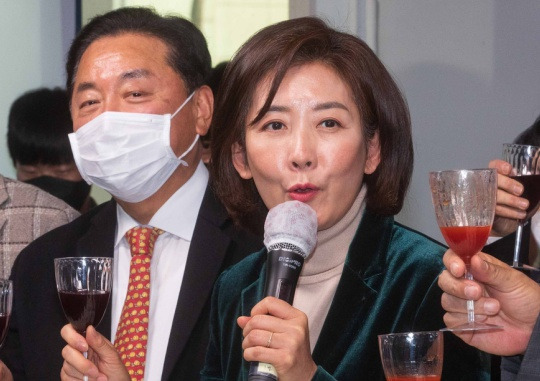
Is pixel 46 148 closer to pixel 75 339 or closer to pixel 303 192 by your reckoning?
pixel 75 339

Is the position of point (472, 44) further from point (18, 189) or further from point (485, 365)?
point (485, 365)

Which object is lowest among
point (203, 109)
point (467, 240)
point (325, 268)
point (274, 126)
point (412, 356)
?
point (412, 356)

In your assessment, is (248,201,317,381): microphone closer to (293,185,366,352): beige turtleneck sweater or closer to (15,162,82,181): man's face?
(293,185,366,352): beige turtleneck sweater

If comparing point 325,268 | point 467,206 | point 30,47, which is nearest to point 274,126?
point 325,268

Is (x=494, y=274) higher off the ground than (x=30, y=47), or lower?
lower

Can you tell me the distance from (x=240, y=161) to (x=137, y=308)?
68 cm

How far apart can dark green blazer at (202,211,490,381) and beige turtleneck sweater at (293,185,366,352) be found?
1.5 inches

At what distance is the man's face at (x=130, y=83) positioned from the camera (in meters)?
3.28

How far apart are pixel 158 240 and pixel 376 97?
42.2 inches

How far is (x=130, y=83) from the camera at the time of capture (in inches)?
130

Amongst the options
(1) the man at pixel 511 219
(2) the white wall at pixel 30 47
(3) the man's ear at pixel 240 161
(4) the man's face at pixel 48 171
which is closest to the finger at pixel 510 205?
(1) the man at pixel 511 219

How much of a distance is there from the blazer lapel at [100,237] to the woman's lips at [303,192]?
1125mm

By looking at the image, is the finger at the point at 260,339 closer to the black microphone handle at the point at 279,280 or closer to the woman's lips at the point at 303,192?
the black microphone handle at the point at 279,280

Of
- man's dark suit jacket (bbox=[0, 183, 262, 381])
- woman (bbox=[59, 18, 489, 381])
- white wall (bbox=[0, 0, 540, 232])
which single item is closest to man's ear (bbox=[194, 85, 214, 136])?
man's dark suit jacket (bbox=[0, 183, 262, 381])
